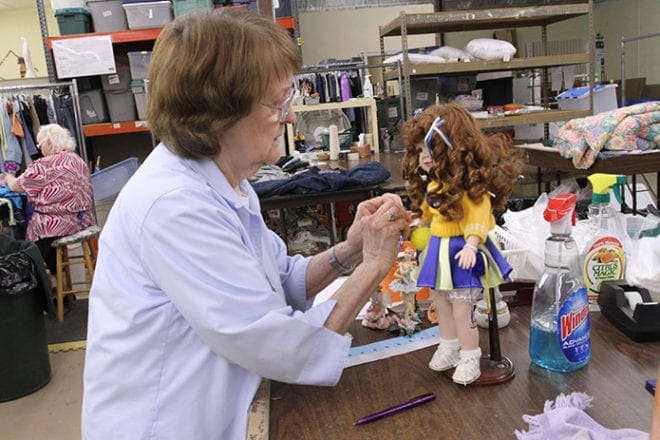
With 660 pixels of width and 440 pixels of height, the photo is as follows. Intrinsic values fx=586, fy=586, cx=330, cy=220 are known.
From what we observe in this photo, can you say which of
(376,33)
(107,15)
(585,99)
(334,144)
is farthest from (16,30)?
(585,99)

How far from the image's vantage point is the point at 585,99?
4875 millimetres

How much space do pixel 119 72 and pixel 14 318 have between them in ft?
13.7

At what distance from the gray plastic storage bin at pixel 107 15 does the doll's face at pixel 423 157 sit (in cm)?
633

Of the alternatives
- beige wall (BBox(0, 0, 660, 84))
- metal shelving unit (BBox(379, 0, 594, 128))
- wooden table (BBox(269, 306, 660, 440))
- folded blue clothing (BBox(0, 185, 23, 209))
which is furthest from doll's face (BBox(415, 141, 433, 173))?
beige wall (BBox(0, 0, 660, 84))

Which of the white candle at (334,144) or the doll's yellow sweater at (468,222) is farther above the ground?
the doll's yellow sweater at (468,222)

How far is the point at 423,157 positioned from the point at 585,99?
446 cm

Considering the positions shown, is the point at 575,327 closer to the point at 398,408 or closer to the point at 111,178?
the point at 398,408

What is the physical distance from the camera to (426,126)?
965 mm

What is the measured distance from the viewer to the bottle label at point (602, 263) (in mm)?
1211

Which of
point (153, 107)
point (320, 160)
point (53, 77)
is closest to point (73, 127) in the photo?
point (53, 77)

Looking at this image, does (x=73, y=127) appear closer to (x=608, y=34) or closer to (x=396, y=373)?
(x=396, y=373)

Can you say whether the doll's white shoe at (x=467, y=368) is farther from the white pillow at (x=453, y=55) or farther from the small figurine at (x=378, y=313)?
the white pillow at (x=453, y=55)

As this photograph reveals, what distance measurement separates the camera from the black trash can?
3135 mm

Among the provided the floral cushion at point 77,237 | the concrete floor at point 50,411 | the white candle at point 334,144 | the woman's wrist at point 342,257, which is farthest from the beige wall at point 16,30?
the woman's wrist at point 342,257
